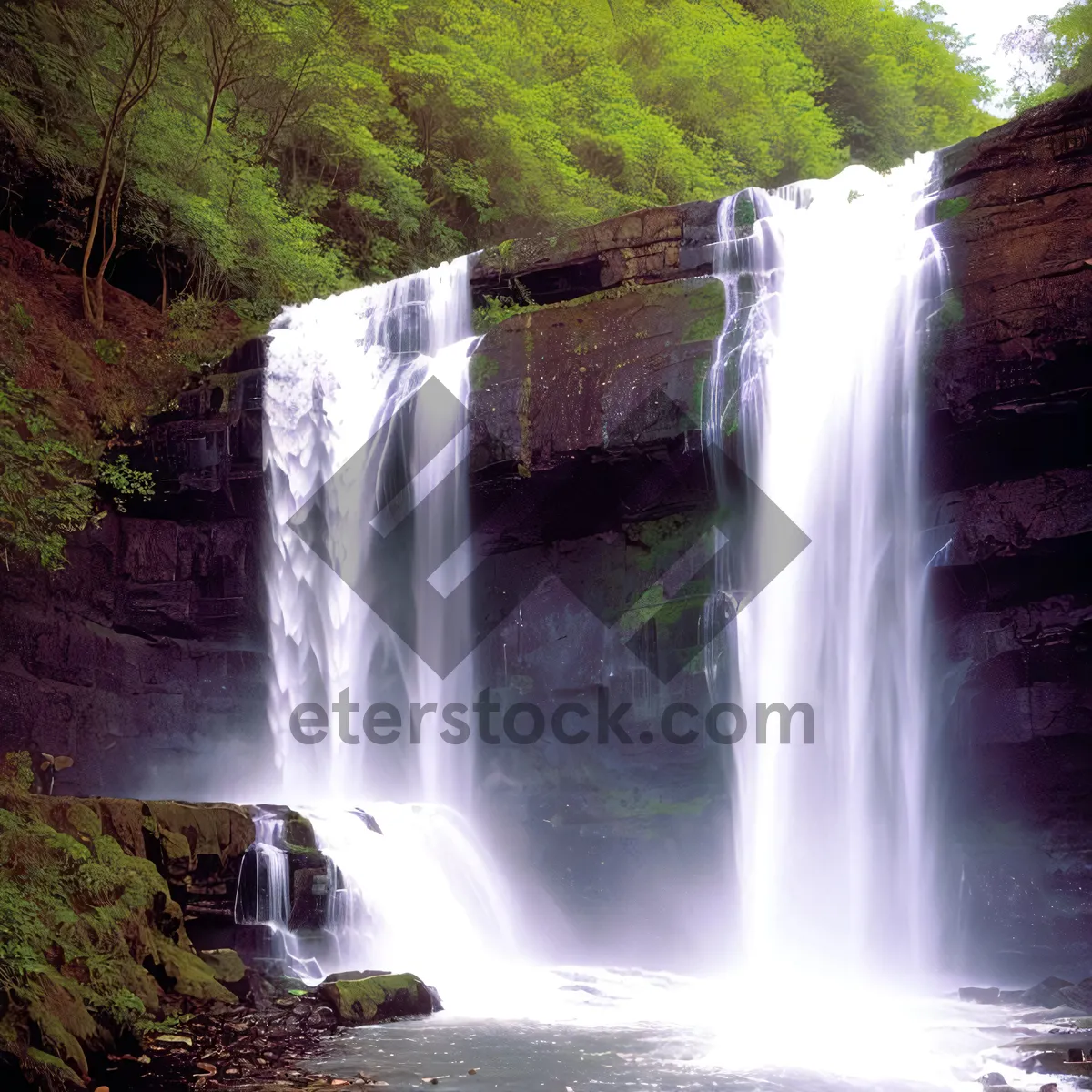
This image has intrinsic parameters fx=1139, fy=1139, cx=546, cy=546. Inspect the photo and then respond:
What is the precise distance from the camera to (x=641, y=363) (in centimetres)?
1506

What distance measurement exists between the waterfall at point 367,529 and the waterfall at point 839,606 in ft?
13.7

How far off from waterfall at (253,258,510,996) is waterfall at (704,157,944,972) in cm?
419

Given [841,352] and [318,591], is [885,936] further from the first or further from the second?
[318,591]

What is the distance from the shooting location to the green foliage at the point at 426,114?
64.6 ft

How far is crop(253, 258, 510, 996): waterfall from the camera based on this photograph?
1675 centimetres

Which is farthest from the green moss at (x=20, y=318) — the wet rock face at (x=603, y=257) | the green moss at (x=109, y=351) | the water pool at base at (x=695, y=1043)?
the water pool at base at (x=695, y=1043)

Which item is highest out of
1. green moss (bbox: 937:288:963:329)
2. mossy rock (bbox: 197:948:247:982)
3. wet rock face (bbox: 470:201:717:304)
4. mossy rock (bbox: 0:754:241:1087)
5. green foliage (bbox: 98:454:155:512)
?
wet rock face (bbox: 470:201:717:304)

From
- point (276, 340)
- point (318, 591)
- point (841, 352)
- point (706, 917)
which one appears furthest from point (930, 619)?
point (276, 340)

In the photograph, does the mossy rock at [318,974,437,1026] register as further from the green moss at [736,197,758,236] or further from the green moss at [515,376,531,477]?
the green moss at [736,197,758,236]

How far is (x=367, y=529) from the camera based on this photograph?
1730 cm

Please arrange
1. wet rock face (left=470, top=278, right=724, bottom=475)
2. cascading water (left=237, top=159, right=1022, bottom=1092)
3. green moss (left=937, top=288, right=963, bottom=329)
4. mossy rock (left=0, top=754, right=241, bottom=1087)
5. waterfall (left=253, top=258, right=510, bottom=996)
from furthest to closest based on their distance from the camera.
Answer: waterfall (left=253, top=258, right=510, bottom=996), wet rock face (left=470, top=278, right=724, bottom=475), green moss (left=937, top=288, right=963, bottom=329), cascading water (left=237, top=159, right=1022, bottom=1092), mossy rock (left=0, top=754, right=241, bottom=1087)

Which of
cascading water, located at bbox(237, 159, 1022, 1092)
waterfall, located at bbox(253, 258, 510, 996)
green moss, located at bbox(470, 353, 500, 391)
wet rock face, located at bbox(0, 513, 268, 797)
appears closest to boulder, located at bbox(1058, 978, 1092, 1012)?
cascading water, located at bbox(237, 159, 1022, 1092)

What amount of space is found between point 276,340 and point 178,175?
15.4 ft

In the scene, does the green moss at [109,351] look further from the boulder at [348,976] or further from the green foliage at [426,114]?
the boulder at [348,976]
